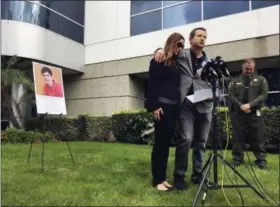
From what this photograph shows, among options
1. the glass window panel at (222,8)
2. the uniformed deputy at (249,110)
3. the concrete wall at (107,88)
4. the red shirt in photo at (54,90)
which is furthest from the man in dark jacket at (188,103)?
Answer: the concrete wall at (107,88)

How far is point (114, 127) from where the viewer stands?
13094mm

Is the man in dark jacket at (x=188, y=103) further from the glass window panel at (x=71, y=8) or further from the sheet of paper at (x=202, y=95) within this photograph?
the glass window panel at (x=71, y=8)

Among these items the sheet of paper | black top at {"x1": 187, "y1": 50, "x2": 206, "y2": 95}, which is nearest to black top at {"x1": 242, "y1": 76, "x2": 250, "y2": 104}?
black top at {"x1": 187, "y1": 50, "x2": 206, "y2": 95}

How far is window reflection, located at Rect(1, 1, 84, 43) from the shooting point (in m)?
13.0

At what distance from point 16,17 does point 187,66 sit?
10.3m

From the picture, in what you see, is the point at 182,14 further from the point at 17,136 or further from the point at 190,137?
the point at 190,137

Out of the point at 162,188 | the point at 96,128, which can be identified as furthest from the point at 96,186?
the point at 96,128

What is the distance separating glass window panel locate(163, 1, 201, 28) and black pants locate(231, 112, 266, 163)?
7372mm

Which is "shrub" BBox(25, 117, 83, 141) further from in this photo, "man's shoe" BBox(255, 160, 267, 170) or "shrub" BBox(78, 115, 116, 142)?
"man's shoe" BBox(255, 160, 267, 170)

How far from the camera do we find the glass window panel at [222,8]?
1214 cm

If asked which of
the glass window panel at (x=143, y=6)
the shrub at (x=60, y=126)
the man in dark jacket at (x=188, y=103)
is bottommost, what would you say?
the shrub at (x=60, y=126)

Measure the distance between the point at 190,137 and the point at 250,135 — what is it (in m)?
2.39

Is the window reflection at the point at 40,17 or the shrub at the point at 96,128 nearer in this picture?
the window reflection at the point at 40,17

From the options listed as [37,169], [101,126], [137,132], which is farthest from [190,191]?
[101,126]
